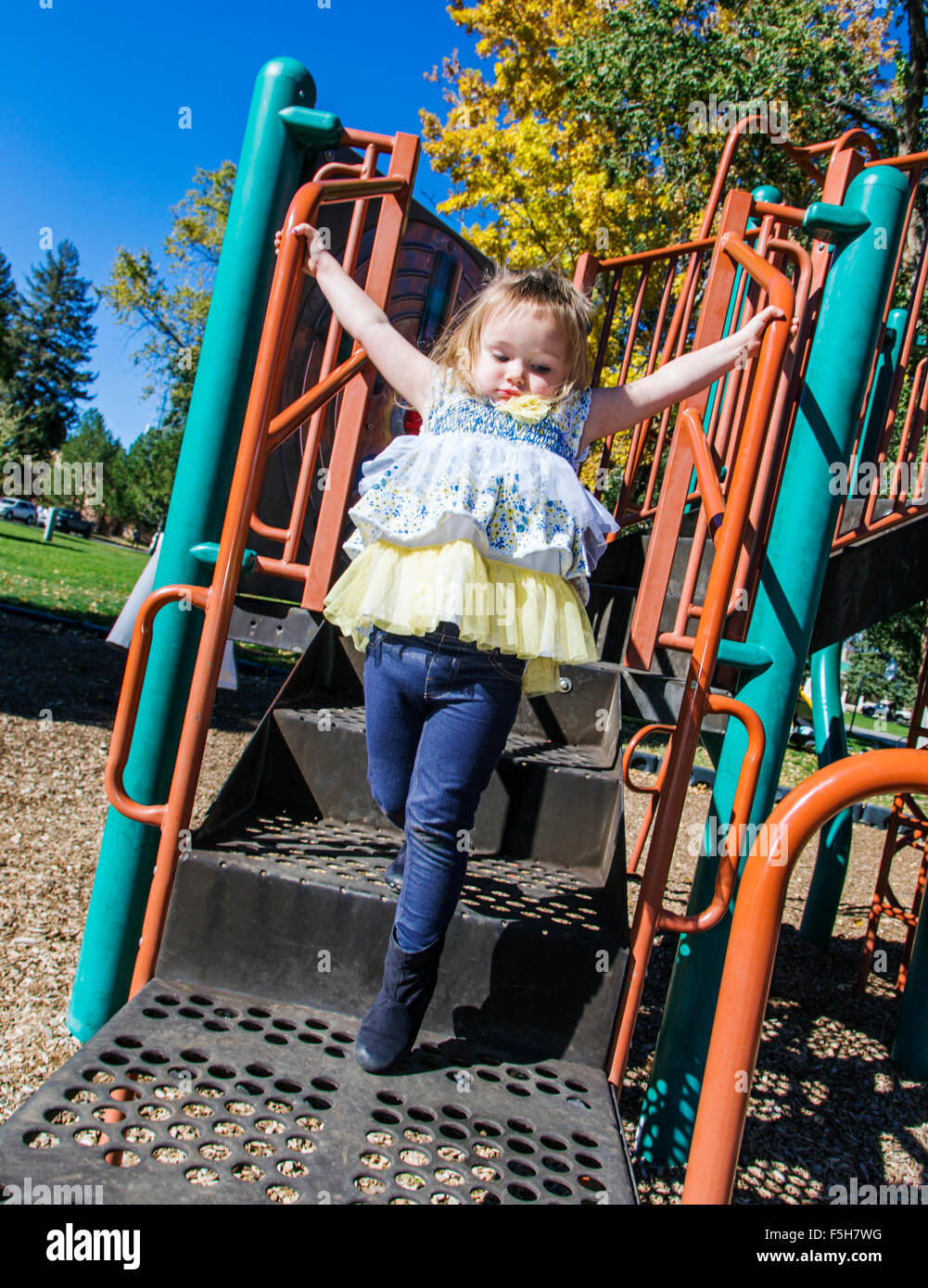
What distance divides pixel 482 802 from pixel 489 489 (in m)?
1.02

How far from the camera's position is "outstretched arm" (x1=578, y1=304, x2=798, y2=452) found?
191cm

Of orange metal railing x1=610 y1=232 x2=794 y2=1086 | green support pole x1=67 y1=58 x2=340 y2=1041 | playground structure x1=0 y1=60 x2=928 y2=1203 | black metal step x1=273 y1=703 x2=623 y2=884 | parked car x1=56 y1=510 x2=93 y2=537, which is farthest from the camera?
parked car x1=56 y1=510 x2=93 y2=537

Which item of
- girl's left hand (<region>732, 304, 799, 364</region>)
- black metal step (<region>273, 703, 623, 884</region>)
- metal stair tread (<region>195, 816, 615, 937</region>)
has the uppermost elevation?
girl's left hand (<region>732, 304, 799, 364</region>)

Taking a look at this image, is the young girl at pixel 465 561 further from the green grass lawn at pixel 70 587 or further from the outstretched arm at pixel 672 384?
the green grass lawn at pixel 70 587

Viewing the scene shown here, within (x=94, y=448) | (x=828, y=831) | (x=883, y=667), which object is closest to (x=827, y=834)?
(x=828, y=831)

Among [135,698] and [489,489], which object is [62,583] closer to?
[135,698]

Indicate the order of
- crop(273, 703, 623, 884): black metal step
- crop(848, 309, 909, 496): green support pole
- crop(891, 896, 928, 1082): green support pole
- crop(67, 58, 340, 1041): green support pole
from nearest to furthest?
crop(273, 703, 623, 884): black metal step
crop(67, 58, 340, 1041): green support pole
crop(848, 309, 909, 496): green support pole
crop(891, 896, 928, 1082): green support pole

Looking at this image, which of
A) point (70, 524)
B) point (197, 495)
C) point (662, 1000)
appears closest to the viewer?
point (197, 495)

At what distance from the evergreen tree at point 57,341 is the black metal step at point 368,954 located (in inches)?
2323

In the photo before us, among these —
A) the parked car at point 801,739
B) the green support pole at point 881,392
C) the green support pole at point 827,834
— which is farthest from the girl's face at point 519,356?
the parked car at point 801,739

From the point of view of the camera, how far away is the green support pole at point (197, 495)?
271cm

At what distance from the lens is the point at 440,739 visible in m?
1.76

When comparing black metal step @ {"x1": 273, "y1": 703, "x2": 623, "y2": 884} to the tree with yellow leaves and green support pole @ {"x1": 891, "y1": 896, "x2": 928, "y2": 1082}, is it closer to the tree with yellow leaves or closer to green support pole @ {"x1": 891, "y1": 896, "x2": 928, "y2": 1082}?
green support pole @ {"x1": 891, "y1": 896, "x2": 928, "y2": 1082}

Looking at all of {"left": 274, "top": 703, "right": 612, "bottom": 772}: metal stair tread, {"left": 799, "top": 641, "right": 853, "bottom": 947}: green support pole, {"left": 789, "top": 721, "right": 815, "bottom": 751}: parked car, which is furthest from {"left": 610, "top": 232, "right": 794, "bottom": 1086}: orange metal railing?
{"left": 789, "top": 721, "right": 815, "bottom": 751}: parked car
